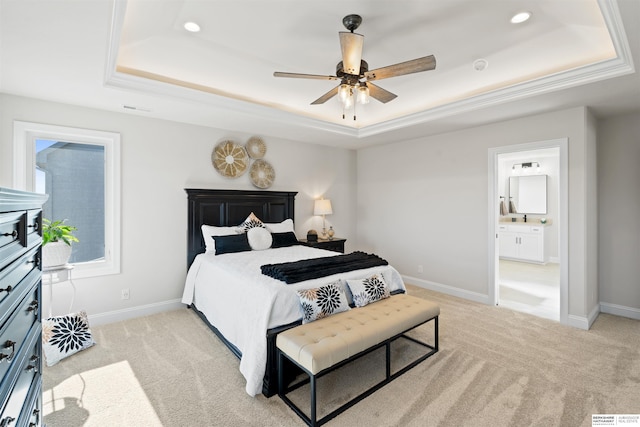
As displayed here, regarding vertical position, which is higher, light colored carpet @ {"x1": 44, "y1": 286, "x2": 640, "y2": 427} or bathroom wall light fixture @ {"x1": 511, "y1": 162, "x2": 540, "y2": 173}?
bathroom wall light fixture @ {"x1": 511, "y1": 162, "x2": 540, "y2": 173}

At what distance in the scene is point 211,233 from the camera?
4.06 m

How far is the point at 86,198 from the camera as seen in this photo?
141 inches

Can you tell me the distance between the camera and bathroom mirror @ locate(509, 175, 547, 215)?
720 centimetres

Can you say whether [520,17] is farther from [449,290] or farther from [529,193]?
[529,193]

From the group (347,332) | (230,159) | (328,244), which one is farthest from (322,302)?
(230,159)

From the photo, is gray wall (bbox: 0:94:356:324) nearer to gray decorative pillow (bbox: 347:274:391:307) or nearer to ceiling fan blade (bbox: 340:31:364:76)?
gray decorative pillow (bbox: 347:274:391:307)

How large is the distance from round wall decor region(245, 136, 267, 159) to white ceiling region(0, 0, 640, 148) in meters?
0.58

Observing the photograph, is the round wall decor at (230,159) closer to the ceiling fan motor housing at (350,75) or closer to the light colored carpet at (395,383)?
the light colored carpet at (395,383)

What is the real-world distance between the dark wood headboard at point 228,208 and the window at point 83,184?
0.82 metres

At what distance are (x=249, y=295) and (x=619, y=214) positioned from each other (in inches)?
173

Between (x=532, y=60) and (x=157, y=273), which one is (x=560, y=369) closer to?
(x=532, y=60)

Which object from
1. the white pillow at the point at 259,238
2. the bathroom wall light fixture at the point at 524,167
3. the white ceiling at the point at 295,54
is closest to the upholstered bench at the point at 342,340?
the white pillow at the point at 259,238

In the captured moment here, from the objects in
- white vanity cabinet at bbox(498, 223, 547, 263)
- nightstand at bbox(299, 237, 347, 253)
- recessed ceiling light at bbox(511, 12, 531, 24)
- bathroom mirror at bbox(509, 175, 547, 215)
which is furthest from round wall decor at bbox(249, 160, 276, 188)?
bathroom mirror at bbox(509, 175, 547, 215)

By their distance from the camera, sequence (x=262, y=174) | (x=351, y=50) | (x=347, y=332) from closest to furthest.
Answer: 1. (x=351, y=50)
2. (x=347, y=332)
3. (x=262, y=174)
